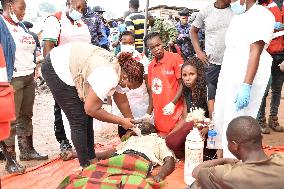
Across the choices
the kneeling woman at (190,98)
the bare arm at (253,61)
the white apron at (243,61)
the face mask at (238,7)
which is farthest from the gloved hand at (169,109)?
the face mask at (238,7)

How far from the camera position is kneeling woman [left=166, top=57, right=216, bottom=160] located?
382 cm

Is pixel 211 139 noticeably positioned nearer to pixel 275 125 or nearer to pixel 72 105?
pixel 72 105

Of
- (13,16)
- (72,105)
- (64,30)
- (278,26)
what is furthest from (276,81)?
(13,16)

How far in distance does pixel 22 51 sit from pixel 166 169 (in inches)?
79.6

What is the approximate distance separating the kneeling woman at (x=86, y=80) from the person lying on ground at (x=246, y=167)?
1068mm

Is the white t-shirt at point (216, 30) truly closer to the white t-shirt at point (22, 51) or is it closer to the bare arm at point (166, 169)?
the bare arm at point (166, 169)

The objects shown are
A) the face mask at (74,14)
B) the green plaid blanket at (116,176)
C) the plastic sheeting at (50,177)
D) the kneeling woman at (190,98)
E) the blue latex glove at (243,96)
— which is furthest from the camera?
the face mask at (74,14)

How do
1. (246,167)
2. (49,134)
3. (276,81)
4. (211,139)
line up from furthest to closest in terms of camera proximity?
(49,134)
(276,81)
(211,139)
(246,167)

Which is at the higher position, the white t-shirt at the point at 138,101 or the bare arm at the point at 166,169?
the white t-shirt at the point at 138,101

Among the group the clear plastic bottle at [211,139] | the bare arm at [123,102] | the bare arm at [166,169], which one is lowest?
the bare arm at [166,169]

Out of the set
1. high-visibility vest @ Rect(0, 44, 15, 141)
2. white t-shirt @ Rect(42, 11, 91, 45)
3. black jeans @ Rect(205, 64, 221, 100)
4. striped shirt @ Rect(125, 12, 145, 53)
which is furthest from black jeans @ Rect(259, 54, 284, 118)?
high-visibility vest @ Rect(0, 44, 15, 141)

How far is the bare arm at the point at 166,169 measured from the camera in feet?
11.0

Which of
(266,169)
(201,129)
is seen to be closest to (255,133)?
(266,169)

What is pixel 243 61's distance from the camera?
333 cm
